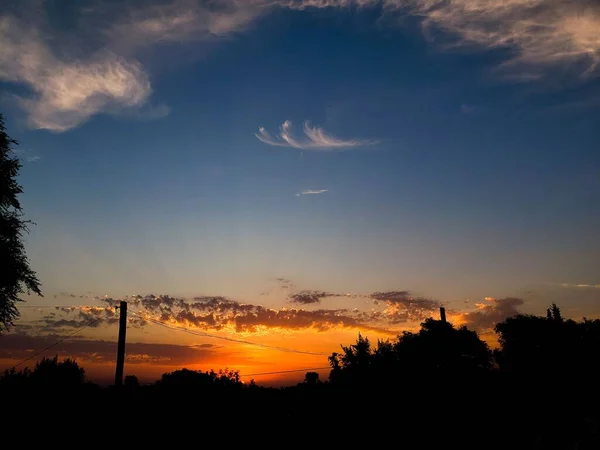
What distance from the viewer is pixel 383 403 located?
3678 cm

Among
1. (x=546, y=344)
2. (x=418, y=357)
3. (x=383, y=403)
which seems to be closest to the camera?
(x=383, y=403)

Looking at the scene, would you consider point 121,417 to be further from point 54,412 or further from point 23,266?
point 23,266

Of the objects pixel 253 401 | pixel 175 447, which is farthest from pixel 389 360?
pixel 175 447

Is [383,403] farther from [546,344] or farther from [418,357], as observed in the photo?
[546,344]

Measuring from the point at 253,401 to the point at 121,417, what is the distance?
1636 centimetres

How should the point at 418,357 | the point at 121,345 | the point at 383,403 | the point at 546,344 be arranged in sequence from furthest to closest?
the point at 546,344 < the point at 418,357 < the point at 383,403 < the point at 121,345

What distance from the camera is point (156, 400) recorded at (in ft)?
110

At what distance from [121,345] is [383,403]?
931 inches

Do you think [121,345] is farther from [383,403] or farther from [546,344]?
[546,344]

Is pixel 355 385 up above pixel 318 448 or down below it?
above

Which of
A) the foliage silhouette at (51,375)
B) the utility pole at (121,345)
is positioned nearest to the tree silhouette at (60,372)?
the foliage silhouette at (51,375)

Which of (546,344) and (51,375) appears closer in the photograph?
(51,375)

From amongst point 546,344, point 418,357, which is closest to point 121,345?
point 418,357

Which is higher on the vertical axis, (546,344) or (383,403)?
(546,344)
